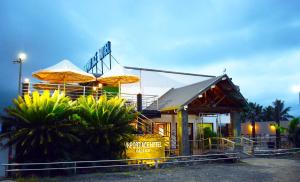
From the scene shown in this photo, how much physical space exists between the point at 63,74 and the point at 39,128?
6872 mm

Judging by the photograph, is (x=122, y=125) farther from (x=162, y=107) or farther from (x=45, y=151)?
(x=162, y=107)

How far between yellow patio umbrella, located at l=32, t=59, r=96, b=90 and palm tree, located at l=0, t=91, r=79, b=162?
4541 mm

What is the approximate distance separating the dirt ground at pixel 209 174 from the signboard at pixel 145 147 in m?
1.93

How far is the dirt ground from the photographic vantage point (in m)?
12.6

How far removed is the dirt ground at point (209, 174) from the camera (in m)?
12.6

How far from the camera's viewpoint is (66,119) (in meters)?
14.4

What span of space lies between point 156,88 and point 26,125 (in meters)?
14.8

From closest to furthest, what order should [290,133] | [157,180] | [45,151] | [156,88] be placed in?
[157,180] → [45,151] → [290,133] → [156,88]

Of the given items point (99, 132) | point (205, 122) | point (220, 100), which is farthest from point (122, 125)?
point (205, 122)

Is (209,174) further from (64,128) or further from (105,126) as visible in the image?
(64,128)

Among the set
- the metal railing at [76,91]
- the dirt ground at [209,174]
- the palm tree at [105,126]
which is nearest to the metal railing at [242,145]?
the dirt ground at [209,174]

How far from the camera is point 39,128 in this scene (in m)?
13.5

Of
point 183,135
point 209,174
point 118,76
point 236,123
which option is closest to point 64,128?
point 209,174

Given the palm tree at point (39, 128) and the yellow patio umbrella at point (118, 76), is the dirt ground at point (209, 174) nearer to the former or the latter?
the palm tree at point (39, 128)
